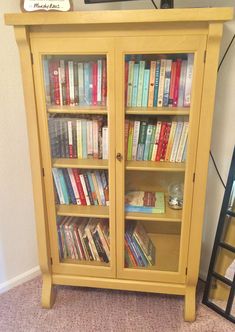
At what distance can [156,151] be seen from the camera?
1.50 m

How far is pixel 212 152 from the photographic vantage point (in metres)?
1.65

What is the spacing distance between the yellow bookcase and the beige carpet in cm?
9

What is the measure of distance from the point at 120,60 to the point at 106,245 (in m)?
1.00

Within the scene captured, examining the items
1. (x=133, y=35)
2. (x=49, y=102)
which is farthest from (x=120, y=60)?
(x=49, y=102)

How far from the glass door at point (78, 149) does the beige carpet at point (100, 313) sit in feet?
0.74

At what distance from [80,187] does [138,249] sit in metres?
0.49

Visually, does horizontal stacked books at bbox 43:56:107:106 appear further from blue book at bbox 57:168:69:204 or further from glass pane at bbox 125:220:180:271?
glass pane at bbox 125:220:180:271

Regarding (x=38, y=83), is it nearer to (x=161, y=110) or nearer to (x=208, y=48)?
(x=161, y=110)

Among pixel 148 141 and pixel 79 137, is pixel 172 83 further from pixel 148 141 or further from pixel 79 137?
pixel 79 137

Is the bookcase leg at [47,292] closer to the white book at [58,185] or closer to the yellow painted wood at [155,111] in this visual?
the white book at [58,185]

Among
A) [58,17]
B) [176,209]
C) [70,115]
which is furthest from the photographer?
[176,209]

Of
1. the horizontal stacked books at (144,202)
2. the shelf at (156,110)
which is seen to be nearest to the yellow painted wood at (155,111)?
the shelf at (156,110)

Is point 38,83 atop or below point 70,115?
atop

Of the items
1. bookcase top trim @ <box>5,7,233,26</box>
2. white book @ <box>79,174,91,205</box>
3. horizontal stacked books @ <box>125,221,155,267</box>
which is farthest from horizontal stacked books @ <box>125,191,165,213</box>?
bookcase top trim @ <box>5,7,233,26</box>
